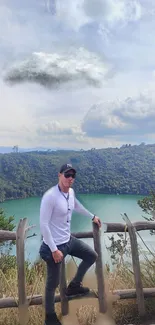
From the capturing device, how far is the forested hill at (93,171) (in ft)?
43.0

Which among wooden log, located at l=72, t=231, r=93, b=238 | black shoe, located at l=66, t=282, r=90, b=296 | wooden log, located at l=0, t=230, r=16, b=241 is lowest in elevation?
black shoe, located at l=66, t=282, r=90, b=296

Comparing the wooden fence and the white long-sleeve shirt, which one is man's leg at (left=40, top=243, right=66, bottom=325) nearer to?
the white long-sleeve shirt

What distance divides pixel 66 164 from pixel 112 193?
989cm

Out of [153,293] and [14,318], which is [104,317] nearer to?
[153,293]

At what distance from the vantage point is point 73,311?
129 inches

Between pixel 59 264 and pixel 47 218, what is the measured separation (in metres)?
0.36

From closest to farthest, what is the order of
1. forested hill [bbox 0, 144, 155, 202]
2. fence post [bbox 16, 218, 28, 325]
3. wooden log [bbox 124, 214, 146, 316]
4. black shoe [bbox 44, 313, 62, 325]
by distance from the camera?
black shoe [bbox 44, 313, 62, 325], fence post [bbox 16, 218, 28, 325], wooden log [bbox 124, 214, 146, 316], forested hill [bbox 0, 144, 155, 202]

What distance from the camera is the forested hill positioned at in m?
13.1

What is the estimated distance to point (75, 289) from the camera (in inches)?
126

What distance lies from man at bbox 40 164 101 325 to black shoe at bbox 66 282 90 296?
252mm

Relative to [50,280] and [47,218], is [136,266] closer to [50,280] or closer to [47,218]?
[50,280]

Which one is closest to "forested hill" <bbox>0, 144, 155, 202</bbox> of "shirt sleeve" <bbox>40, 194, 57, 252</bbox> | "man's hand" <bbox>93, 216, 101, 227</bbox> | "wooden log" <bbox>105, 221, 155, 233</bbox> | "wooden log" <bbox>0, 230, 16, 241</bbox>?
"wooden log" <bbox>105, 221, 155, 233</bbox>

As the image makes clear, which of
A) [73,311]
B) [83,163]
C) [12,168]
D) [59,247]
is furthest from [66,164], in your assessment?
[12,168]

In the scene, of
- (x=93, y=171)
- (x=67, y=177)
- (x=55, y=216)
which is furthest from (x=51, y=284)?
(x=93, y=171)
